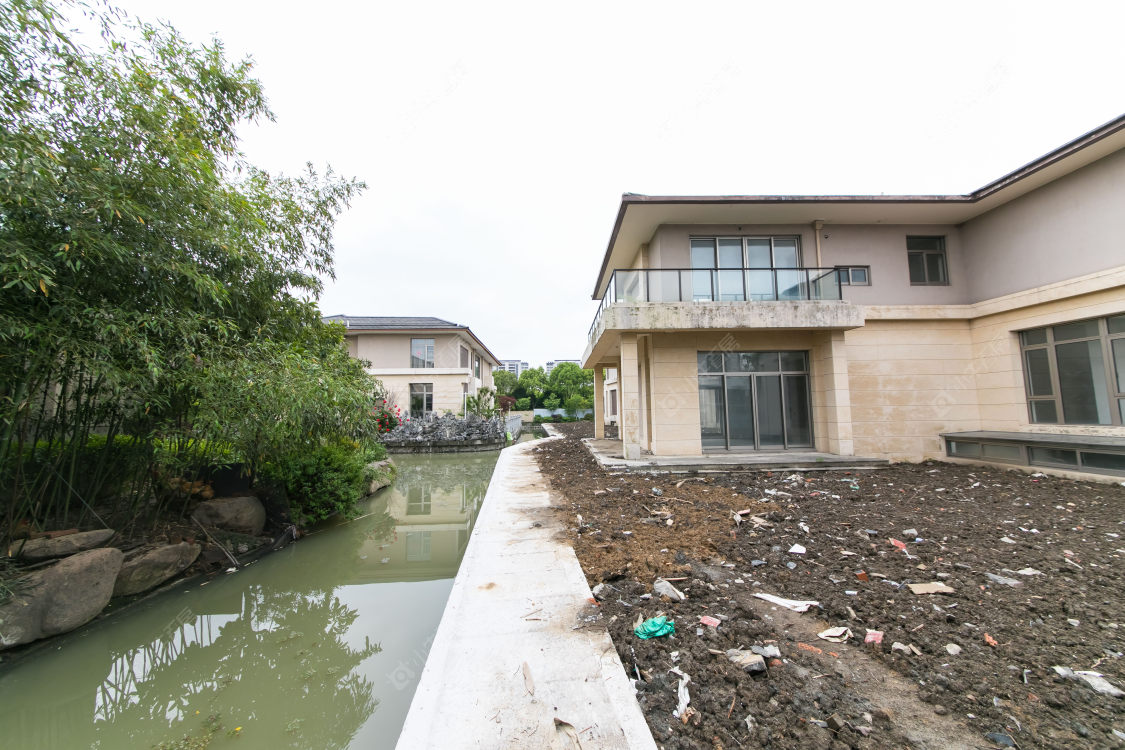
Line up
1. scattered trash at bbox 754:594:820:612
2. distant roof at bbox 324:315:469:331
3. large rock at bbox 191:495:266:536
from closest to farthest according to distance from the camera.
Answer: scattered trash at bbox 754:594:820:612 → large rock at bbox 191:495:266:536 → distant roof at bbox 324:315:469:331

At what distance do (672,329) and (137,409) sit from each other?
24.9 ft

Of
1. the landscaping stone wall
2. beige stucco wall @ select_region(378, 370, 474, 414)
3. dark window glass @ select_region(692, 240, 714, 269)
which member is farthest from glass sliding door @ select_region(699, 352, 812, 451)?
beige stucco wall @ select_region(378, 370, 474, 414)

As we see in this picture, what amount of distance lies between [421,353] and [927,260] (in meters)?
17.6

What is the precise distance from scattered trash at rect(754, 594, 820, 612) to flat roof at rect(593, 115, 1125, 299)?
7333mm

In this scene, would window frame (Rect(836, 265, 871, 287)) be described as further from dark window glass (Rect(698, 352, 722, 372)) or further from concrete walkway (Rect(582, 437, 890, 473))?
concrete walkway (Rect(582, 437, 890, 473))

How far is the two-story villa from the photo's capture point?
25.7 feet

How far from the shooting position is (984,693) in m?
1.92

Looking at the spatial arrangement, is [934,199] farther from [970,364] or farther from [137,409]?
[137,409]

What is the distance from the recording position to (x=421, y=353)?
19453 millimetres

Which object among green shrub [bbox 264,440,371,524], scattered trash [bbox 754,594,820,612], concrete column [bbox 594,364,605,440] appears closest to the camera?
scattered trash [bbox 754,594,820,612]

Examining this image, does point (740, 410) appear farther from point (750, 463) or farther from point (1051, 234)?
point (1051, 234)

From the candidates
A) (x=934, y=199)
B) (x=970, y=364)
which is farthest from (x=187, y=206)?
(x=970, y=364)

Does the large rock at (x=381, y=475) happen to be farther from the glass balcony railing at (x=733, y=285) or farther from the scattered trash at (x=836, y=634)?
the scattered trash at (x=836, y=634)

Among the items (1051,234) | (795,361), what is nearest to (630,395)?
(795,361)
